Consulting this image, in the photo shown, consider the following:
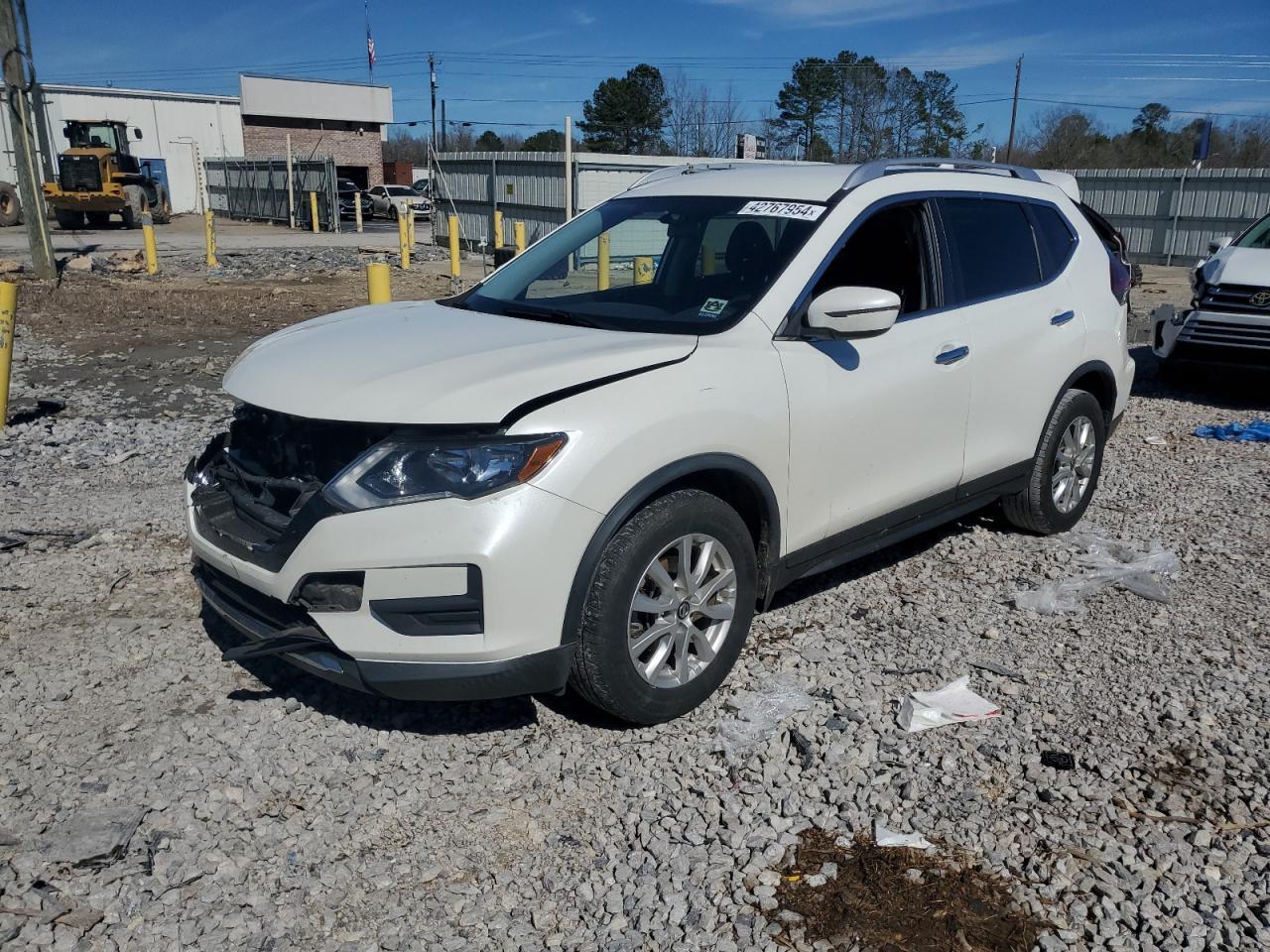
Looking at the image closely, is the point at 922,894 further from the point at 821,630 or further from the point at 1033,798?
the point at 821,630

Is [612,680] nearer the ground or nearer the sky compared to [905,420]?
nearer the ground

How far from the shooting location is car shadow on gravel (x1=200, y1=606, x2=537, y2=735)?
3.53 m

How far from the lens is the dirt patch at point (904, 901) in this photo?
2.54 m

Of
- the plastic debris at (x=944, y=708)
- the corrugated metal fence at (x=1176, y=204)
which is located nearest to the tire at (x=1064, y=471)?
the plastic debris at (x=944, y=708)

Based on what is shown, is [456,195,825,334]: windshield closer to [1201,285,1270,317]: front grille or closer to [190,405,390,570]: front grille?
[190,405,390,570]: front grille

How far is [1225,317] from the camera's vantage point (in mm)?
8719

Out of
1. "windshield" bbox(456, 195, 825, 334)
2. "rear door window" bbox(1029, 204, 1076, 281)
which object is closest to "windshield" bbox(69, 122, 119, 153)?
"windshield" bbox(456, 195, 825, 334)

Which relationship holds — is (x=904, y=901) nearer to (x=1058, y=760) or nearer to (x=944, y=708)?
(x=1058, y=760)

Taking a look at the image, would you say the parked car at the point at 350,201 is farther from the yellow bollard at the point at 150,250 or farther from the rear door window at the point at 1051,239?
the rear door window at the point at 1051,239

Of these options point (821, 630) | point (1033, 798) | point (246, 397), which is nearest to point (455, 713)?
point (246, 397)

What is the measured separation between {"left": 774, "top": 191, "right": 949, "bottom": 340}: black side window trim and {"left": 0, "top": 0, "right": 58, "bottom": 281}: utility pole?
632 inches

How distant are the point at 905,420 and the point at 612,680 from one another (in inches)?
67.1

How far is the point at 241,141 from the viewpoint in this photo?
2213 inches

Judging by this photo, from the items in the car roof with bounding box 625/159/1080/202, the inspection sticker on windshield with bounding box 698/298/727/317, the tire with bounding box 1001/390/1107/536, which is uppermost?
the car roof with bounding box 625/159/1080/202
